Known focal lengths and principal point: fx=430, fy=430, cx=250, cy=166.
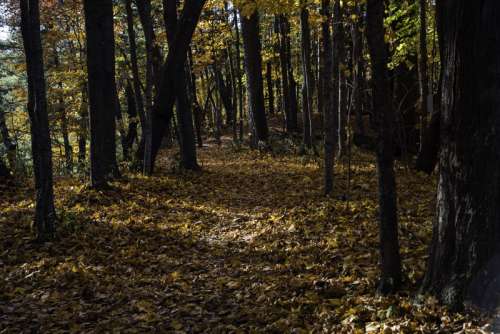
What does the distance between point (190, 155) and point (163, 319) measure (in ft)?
31.6

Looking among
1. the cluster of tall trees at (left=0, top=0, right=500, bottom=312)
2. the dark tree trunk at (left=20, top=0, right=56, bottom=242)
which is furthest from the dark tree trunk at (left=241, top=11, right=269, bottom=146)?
the dark tree trunk at (left=20, top=0, right=56, bottom=242)

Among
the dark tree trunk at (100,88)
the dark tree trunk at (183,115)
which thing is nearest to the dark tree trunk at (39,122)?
the dark tree trunk at (100,88)

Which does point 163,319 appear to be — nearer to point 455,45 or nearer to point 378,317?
point 378,317

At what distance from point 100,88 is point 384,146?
879 centimetres

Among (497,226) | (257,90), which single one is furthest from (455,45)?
(257,90)

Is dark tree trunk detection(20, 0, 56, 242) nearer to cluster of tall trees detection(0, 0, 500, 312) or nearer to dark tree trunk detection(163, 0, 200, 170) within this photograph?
cluster of tall trees detection(0, 0, 500, 312)

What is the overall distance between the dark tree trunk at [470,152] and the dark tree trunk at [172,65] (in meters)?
9.74

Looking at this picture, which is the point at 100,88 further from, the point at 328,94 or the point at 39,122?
the point at 328,94

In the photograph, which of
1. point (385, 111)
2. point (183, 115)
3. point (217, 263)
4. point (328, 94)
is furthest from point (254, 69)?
point (385, 111)

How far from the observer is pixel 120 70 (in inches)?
976

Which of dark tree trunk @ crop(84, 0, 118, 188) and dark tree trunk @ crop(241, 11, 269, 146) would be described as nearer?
dark tree trunk @ crop(84, 0, 118, 188)

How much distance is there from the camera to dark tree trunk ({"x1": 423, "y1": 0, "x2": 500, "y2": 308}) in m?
3.58

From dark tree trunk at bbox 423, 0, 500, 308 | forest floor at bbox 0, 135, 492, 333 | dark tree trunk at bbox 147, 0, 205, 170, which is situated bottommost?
forest floor at bbox 0, 135, 492, 333

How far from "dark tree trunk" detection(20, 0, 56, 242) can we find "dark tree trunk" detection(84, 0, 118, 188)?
2864mm
